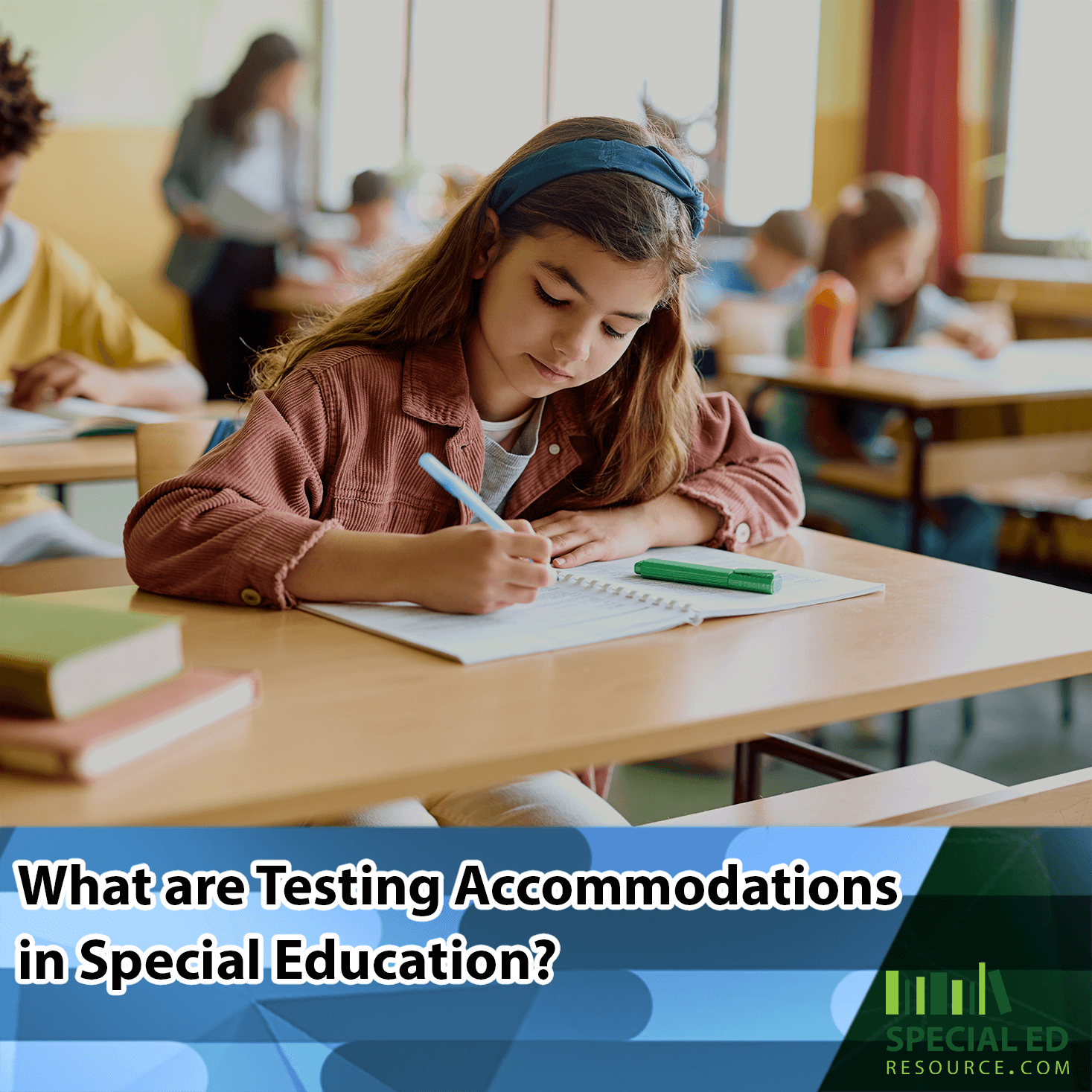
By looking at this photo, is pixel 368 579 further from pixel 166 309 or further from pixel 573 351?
pixel 166 309

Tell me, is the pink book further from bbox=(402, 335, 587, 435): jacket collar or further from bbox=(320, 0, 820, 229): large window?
bbox=(320, 0, 820, 229): large window

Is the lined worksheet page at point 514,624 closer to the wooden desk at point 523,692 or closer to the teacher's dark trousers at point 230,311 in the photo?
the wooden desk at point 523,692

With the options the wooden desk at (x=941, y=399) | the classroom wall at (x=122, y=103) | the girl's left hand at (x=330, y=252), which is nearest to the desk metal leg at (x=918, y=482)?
the wooden desk at (x=941, y=399)

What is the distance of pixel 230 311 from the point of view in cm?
507

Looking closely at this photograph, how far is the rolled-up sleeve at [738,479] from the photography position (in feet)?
4.43

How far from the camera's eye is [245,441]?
1.14m

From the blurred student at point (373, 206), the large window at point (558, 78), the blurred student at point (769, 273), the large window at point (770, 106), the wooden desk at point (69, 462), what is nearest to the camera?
the wooden desk at point (69, 462)

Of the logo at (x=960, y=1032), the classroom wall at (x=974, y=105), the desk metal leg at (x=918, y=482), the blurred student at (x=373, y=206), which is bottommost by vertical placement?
the logo at (x=960, y=1032)

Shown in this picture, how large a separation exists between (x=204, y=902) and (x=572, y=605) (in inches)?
15.6

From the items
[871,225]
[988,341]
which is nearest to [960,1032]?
[871,225]

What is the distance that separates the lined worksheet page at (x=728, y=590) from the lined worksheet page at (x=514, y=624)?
4cm

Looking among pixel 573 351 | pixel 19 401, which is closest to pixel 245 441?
pixel 573 351

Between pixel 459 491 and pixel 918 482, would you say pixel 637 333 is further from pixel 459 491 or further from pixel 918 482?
pixel 918 482

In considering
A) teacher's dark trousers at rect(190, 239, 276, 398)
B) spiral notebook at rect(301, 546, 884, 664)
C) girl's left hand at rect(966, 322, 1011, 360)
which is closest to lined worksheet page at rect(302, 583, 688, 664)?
spiral notebook at rect(301, 546, 884, 664)
